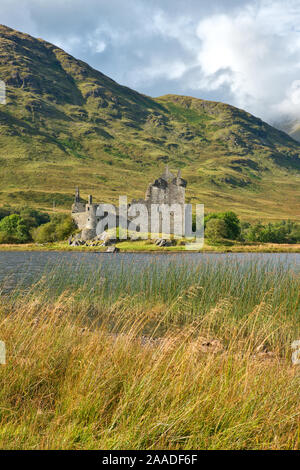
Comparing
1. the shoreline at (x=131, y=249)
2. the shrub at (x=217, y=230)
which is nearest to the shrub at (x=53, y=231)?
the shoreline at (x=131, y=249)

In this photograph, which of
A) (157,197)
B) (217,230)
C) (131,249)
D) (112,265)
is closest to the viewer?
(112,265)

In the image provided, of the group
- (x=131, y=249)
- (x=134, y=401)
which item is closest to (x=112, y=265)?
(x=134, y=401)

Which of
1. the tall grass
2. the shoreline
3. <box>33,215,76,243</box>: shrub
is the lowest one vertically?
the shoreline

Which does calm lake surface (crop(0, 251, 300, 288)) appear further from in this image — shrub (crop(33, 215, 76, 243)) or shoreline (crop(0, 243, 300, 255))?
shrub (crop(33, 215, 76, 243))

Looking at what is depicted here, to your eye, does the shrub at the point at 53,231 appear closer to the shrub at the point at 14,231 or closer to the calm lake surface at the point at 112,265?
the shrub at the point at 14,231

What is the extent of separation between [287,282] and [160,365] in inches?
307

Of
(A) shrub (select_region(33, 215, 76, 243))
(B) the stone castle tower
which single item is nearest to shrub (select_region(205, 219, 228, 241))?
(B) the stone castle tower

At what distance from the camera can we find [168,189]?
213ft

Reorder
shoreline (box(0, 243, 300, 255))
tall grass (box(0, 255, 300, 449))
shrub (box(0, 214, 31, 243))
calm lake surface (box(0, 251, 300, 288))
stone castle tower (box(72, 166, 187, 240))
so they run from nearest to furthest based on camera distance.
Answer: tall grass (box(0, 255, 300, 449)) → calm lake surface (box(0, 251, 300, 288)) → shoreline (box(0, 243, 300, 255)) → shrub (box(0, 214, 31, 243)) → stone castle tower (box(72, 166, 187, 240))

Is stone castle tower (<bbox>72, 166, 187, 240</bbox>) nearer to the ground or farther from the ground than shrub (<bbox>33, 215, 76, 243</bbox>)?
farther from the ground

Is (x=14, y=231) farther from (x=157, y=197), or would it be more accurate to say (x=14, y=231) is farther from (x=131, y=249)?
(x=157, y=197)

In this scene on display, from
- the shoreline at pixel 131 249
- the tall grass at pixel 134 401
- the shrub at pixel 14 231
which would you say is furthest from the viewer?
the shrub at pixel 14 231

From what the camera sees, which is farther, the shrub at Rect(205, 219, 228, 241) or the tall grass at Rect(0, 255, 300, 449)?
the shrub at Rect(205, 219, 228, 241)

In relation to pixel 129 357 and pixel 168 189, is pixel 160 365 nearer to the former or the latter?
pixel 129 357
